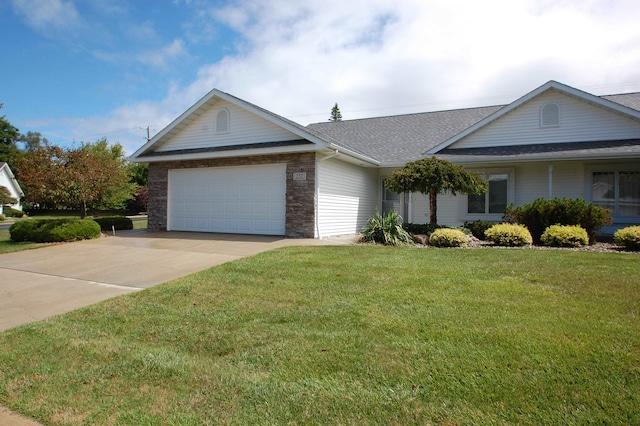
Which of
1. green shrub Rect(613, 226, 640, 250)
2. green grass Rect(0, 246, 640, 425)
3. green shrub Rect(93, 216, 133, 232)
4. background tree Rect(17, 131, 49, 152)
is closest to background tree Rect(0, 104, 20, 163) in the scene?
background tree Rect(17, 131, 49, 152)

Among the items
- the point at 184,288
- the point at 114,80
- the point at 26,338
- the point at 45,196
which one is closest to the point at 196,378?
the point at 26,338

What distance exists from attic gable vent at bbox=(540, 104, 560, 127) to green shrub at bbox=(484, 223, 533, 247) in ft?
17.8

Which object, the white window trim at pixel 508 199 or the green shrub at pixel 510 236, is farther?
the white window trim at pixel 508 199

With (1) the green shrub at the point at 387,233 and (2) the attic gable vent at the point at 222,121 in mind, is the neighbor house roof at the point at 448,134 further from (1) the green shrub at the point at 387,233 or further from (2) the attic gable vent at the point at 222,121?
(2) the attic gable vent at the point at 222,121

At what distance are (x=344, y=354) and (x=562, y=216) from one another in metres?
10.3

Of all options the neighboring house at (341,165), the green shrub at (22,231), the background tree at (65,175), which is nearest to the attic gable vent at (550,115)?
the neighboring house at (341,165)

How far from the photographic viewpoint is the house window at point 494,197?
14.6 meters

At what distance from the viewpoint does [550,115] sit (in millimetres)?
13727

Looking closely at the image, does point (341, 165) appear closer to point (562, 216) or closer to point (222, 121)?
point (222, 121)

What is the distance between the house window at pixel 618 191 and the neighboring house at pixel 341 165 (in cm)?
3

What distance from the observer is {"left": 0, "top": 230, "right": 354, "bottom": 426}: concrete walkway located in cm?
554

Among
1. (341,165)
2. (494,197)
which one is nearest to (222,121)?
(341,165)

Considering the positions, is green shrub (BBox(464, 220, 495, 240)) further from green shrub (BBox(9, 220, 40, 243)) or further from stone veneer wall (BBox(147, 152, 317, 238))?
green shrub (BBox(9, 220, 40, 243))

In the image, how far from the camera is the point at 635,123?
41.8ft
